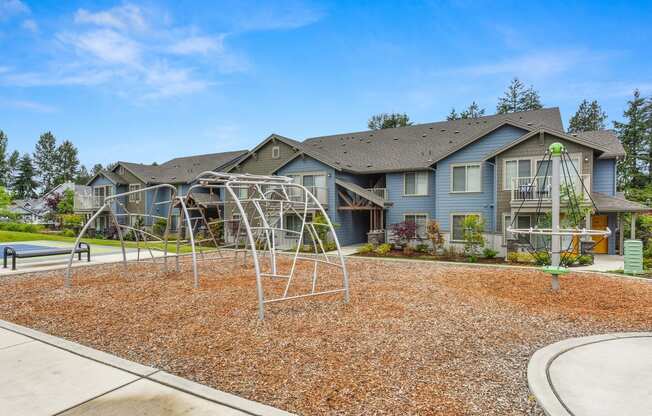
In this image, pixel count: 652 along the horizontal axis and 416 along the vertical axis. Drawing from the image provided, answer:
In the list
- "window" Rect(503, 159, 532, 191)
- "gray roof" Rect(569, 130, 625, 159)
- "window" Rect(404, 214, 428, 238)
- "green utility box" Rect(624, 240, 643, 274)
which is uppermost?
"gray roof" Rect(569, 130, 625, 159)

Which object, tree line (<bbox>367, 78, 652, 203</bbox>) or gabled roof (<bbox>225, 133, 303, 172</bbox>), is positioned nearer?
gabled roof (<bbox>225, 133, 303, 172</bbox>)

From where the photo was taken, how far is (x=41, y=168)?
72.0 meters

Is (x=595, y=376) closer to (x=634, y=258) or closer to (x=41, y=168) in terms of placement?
(x=634, y=258)

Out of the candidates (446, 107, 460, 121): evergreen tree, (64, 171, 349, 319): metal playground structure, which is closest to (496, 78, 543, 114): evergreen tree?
(446, 107, 460, 121): evergreen tree

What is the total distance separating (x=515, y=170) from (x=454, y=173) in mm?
2865

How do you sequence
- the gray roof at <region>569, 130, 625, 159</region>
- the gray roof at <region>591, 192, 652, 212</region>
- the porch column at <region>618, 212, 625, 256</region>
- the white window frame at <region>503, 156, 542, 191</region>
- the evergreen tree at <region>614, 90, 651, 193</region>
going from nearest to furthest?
the gray roof at <region>591, 192, 652, 212</region>, the gray roof at <region>569, 130, 625, 159</region>, the white window frame at <region>503, 156, 542, 191</region>, the porch column at <region>618, 212, 625, 256</region>, the evergreen tree at <region>614, 90, 651, 193</region>

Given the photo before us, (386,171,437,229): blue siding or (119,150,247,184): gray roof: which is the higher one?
(119,150,247,184): gray roof

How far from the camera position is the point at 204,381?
4012mm

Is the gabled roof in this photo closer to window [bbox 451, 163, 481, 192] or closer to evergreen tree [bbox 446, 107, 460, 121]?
window [bbox 451, 163, 481, 192]

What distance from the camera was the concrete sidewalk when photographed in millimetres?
3381

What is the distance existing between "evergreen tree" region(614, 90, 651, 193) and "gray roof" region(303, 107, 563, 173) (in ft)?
74.4

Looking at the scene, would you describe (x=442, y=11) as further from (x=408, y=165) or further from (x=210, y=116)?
(x=210, y=116)

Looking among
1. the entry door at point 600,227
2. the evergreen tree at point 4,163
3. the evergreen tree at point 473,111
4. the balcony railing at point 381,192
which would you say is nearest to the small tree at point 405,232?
the balcony railing at point 381,192

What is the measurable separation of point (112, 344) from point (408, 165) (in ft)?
57.2
